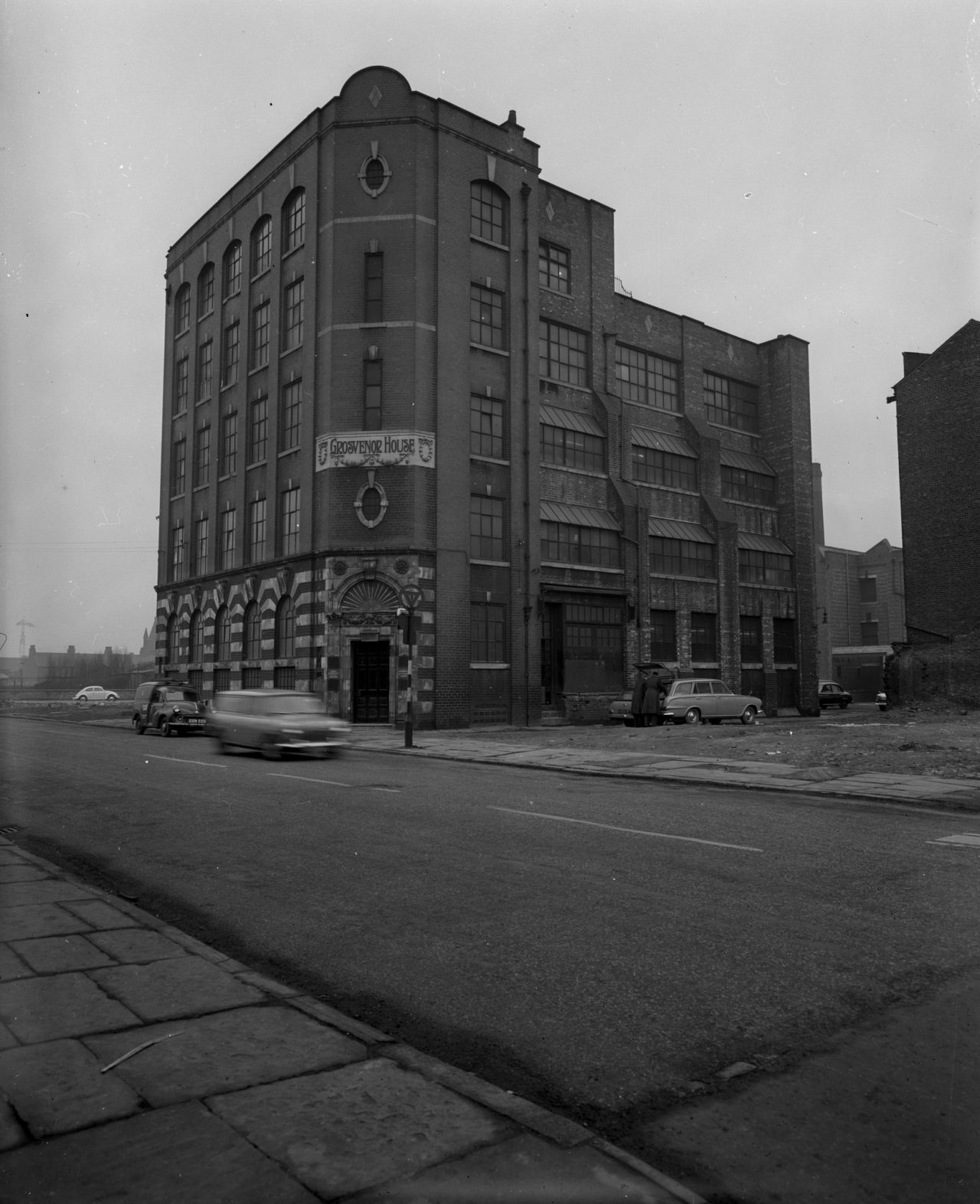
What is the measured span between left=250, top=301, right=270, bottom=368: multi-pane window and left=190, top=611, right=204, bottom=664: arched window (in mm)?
10994

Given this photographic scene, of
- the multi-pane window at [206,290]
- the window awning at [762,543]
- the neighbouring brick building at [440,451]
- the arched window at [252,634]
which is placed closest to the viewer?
the neighbouring brick building at [440,451]

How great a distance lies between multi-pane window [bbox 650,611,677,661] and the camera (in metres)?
38.0

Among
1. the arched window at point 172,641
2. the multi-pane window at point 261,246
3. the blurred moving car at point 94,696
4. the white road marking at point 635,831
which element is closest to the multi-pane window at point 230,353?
the multi-pane window at point 261,246

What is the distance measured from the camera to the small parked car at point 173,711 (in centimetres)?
2736

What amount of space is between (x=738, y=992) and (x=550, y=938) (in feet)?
4.02

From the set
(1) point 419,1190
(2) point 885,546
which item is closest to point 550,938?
(1) point 419,1190

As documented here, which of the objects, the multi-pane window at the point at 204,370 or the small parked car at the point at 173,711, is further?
the multi-pane window at the point at 204,370

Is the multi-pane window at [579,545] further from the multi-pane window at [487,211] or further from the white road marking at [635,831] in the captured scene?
the white road marking at [635,831]

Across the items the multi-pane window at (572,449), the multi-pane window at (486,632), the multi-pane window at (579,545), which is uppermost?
the multi-pane window at (572,449)

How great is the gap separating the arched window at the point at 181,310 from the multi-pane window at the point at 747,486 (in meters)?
26.0

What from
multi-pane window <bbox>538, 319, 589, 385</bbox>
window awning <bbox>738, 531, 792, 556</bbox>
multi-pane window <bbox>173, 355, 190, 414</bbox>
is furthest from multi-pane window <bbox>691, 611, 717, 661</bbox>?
multi-pane window <bbox>173, 355, 190, 414</bbox>

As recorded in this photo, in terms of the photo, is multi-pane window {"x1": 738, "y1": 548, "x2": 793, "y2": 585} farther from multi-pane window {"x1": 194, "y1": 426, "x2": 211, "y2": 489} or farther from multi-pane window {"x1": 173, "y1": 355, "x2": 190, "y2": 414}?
multi-pane window {"x1": 173, "y1": 355, "x2": 190, "y2": 414}

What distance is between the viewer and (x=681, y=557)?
39.6 meters


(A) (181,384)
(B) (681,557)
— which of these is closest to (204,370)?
(A) (181,384)
